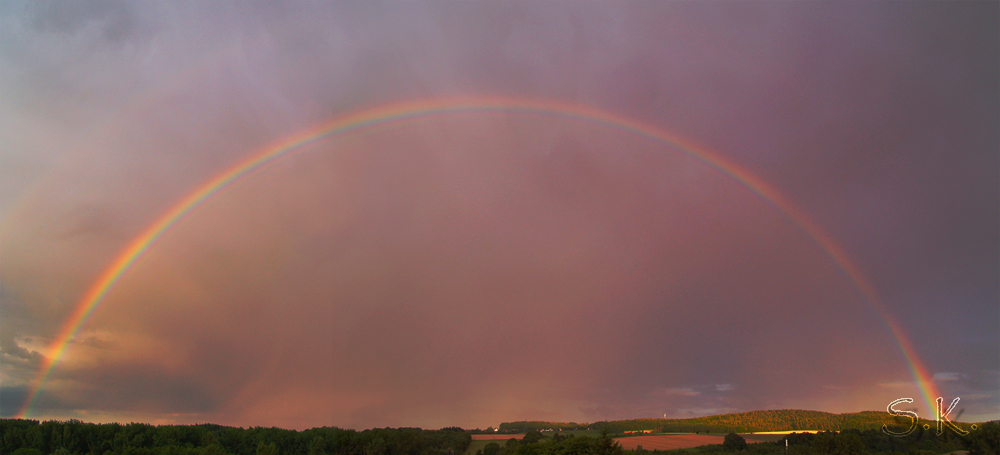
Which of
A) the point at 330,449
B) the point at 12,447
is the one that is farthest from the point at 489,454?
the point at 12,447

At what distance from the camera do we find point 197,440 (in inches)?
4921

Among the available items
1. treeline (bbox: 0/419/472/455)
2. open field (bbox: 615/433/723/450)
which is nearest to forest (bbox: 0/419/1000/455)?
treeline (bbox: 0/419/472/455)

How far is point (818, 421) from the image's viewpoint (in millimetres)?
148375

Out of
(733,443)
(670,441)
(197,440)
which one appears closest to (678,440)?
(670,441)

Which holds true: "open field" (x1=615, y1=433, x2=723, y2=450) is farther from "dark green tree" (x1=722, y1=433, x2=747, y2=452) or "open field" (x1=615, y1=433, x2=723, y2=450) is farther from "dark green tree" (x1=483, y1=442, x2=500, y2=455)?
"dark green tree" (x1=483, y1=442, x2=500, y2=455)

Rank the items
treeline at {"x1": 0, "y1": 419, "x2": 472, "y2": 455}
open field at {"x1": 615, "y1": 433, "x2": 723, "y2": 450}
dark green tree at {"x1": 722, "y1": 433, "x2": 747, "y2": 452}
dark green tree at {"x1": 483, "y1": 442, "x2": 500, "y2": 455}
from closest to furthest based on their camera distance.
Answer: open field at {"x1": 615, "y1": 433, "x2": 723, "y2": 450}, dark green tree at {"x1": 722, "y1": 433, "x2": 747, "y2": 452}, dark green tree at {"x1": 483, "y1": 442, "x2": 500, "y2": 455}, treeline at {"x1": 0, "y1": 419, "x2": 472, "y2": 455}

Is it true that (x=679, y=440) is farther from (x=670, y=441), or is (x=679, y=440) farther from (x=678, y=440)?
(x=670, y=441)

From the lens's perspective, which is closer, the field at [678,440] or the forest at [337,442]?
the forest at [337,442]

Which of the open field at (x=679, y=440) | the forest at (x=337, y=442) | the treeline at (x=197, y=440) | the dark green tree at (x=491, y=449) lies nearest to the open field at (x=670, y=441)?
the open field at (x=679, y=440)

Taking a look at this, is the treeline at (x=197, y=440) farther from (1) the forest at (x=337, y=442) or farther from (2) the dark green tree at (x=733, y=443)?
(2) the dark green tree at (x=733, y=443)

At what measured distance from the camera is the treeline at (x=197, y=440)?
10988 cm

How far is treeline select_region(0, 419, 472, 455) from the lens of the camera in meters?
110

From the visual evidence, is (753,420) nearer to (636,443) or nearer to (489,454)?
(636,443)

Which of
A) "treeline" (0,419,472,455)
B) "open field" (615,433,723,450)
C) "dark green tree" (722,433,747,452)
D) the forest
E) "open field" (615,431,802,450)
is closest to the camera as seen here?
the forest
